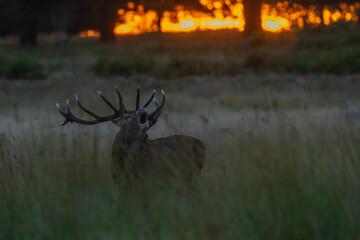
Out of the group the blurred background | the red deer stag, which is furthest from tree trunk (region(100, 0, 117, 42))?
the red deer stag

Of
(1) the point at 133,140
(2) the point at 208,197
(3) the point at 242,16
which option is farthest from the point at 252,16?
(2) the point at 208,197

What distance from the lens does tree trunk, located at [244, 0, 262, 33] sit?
3002 centimetres

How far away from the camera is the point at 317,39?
85.5ft

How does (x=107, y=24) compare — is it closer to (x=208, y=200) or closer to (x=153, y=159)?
(x=153, y=159)

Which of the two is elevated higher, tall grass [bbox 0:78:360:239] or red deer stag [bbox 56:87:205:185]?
red deer stag [bbox 56:87:205:185]

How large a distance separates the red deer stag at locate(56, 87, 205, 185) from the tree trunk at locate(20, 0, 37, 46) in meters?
30.5

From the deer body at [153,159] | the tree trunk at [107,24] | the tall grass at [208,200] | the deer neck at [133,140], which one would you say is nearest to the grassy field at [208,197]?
the tall grass at [208,200]

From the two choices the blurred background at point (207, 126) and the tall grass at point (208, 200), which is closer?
the tall grass at point (208, 200)

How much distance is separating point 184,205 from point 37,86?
17383 mm

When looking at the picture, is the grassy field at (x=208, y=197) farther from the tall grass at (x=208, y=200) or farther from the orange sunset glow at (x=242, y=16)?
the orange sunset glow at (x=242, y=16)

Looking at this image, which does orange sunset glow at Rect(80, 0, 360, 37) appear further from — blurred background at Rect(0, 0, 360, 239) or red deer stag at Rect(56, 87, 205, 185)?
red deer stag at Rect(56, 87, 205, 185)

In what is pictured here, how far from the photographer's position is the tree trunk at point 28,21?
1416 inches

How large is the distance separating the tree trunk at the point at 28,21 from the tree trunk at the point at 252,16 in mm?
12608

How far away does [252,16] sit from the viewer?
100ft
